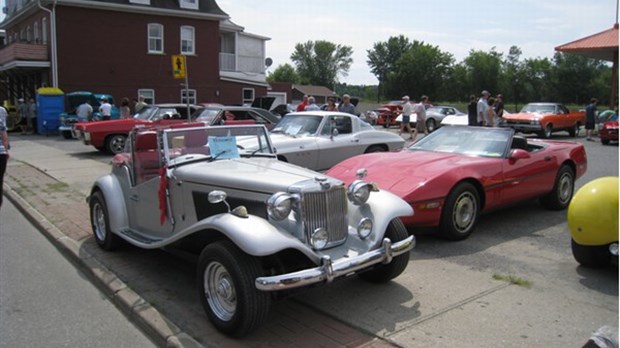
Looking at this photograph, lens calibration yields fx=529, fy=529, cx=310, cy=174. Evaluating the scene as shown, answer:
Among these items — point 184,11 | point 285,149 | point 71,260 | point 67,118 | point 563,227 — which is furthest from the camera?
point 184,11

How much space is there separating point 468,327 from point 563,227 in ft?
12.4

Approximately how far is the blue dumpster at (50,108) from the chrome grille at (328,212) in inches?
873

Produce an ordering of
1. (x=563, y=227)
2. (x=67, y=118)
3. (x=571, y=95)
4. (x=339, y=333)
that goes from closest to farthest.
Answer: (x=339, y=333)
(x=563, y=227)
(x=67, y=118)
(x=571, y=95)

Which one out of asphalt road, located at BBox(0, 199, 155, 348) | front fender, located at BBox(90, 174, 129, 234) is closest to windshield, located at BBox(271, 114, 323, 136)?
front fender, located at BBox(90, 174, 129, 234)

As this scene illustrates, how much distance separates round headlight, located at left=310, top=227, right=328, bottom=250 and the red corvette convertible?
1286 mm

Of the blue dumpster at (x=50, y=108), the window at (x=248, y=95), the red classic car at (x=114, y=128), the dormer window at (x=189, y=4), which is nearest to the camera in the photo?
the red classic car at (x=114, y=128)

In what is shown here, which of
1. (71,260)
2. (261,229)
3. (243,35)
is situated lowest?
(71,260)

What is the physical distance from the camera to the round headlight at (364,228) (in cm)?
441

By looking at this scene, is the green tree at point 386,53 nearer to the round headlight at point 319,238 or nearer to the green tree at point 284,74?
the green tree at point 284,74

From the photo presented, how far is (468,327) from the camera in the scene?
12.8 ft

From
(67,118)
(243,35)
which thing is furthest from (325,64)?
(67,118)

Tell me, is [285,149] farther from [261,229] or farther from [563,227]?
[261,229]

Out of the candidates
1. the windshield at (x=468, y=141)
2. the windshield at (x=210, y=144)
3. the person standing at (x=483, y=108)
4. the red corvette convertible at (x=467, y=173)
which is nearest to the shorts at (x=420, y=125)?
the person standing at (x=483, y=108)

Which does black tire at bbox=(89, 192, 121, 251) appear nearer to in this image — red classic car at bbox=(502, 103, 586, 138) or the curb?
the curb
